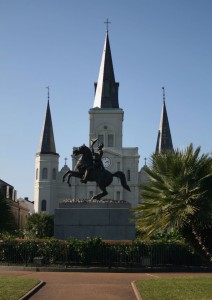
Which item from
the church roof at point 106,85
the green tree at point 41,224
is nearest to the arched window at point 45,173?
the church roof at point 106,85

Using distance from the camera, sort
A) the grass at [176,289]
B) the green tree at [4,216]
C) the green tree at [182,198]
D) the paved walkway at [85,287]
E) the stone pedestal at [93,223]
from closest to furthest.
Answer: the green tree at [182,198]
the grass at [176,289]
the paved walkway at [85,287]
the stone pedestal at [93,223]
the green tree at [4,216]

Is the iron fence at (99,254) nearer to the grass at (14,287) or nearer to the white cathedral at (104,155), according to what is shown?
the grass at (14,287)

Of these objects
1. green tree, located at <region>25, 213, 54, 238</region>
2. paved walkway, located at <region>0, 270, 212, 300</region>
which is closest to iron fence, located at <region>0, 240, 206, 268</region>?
paved walkway, located at <region>0, 270, 212, 300</region>

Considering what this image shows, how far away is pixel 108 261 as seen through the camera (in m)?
22.2

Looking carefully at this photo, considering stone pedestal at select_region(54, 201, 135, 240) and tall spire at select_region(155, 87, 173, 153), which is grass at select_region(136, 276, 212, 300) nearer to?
stone pedestal at select_region(54, 201, 135, 240)

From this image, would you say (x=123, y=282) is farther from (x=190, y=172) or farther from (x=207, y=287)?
(x=190, y=172)

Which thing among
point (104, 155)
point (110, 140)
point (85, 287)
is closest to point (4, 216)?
point (85, 287)

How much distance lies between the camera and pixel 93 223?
974 inches

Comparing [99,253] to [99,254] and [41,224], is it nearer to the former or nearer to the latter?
[99,254]

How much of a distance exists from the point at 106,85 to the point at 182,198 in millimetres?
83631

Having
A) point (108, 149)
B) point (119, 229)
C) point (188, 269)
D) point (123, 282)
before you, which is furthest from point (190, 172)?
point (108, 149)

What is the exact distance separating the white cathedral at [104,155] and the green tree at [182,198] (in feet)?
252

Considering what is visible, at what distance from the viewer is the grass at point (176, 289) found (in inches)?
488

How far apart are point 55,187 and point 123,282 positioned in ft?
245
